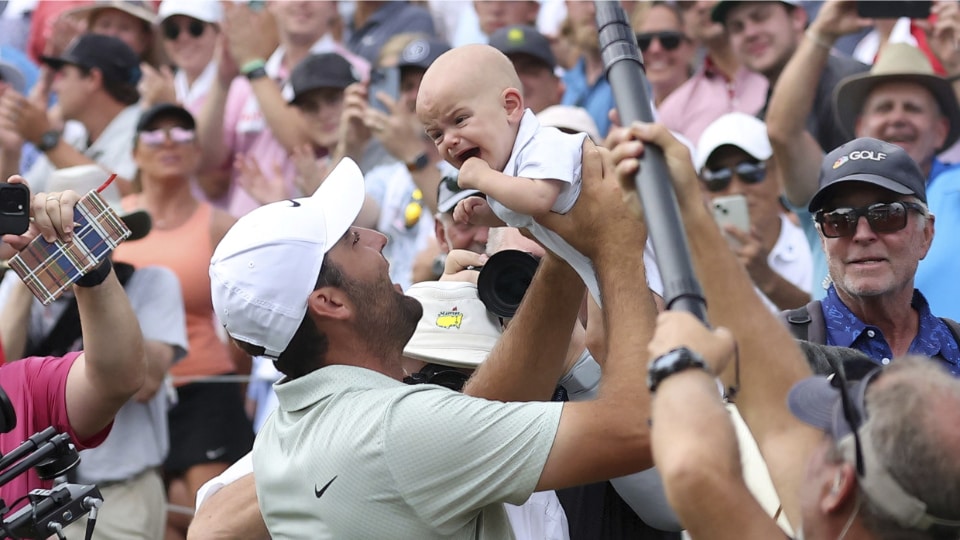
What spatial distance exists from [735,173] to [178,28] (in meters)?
4.14

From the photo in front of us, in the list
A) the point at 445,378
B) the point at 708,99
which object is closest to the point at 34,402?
the point at 445,378

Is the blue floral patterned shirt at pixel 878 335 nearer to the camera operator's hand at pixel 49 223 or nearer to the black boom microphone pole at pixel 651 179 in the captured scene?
the black boom microphone pole at pixel 651 179

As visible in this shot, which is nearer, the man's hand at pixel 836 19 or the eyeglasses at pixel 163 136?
the man's hand at pixel 836 19

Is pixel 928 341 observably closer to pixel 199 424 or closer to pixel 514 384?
pixel 514 384

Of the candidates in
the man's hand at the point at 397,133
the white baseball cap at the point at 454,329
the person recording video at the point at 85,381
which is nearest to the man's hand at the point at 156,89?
the man's hand at the point at 397,133

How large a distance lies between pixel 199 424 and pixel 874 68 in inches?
141

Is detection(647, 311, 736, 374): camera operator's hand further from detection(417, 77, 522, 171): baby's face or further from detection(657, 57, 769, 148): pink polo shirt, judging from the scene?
detection(657, 57, 769, 148): pink polo shirt

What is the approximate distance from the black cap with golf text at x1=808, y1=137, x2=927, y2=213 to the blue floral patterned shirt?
351 mm

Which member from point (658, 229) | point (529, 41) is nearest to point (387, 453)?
point (658, 229)

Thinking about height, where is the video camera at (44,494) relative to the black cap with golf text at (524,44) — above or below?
below

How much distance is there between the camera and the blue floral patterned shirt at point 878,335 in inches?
176

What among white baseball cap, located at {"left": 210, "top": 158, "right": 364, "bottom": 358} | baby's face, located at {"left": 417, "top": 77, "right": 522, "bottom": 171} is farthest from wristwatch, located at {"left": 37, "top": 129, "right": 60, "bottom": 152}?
white baseball cap, located at {"left": 210, "top": 158, "right": 364, "bottom": 358}

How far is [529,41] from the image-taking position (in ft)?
25.2

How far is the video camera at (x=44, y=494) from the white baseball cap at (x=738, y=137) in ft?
11.8
